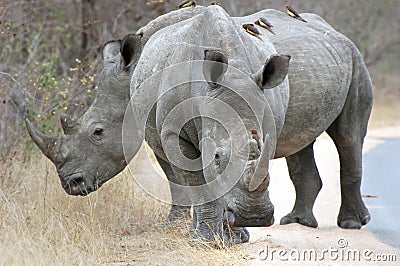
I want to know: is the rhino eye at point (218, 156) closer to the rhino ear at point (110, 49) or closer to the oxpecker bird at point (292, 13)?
the rhino ear at point (110, 49)

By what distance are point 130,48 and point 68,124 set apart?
0.92 m

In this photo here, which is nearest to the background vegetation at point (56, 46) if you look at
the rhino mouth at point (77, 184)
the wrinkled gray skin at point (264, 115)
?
the rhino mouth at point (77, 184)

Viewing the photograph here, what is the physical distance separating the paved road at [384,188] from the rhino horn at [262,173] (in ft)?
7.05

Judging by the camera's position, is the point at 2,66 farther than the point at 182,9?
Yes

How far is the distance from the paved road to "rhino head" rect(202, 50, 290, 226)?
199cm

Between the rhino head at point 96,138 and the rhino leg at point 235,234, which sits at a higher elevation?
the rhino head at point 96,138

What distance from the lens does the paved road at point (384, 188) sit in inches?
330

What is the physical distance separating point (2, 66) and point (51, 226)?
12.0 ft

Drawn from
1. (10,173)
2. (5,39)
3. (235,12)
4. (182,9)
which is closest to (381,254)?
(182,9)

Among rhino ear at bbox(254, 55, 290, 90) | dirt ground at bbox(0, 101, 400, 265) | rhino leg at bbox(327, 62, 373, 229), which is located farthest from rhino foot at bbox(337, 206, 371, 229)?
rhino ear at bbox(254, 55, 290, 90)

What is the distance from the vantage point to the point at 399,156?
14.2 metres

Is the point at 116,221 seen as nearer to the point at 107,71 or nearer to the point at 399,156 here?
the point at 107,71

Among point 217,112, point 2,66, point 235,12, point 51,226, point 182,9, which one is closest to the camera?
point 217,112

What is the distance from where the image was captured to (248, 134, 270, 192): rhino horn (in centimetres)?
557
